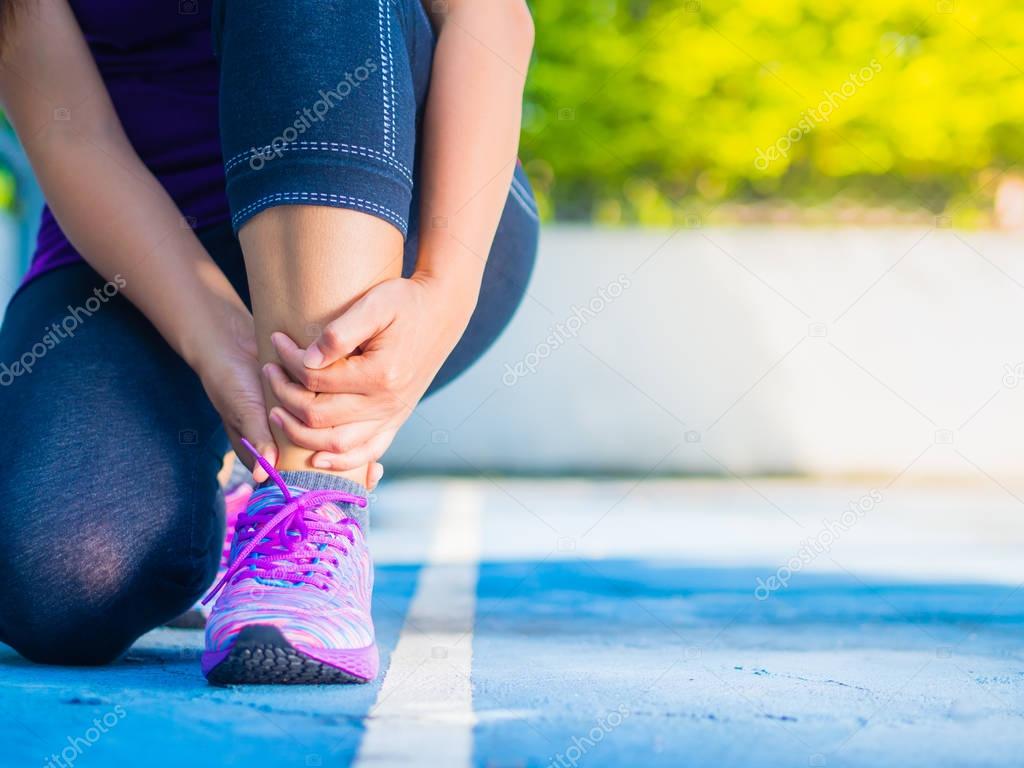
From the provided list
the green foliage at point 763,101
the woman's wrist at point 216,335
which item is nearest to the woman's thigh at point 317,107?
the woman's wrist at point 216,335

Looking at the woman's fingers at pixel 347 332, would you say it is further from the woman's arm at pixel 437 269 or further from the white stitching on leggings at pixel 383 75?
the white stitching on leggings at pixel 383 75

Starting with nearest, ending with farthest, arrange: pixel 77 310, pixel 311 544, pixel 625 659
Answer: pixel 311 544
pixel 625 659
pixel 77 310

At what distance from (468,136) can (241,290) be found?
33cm

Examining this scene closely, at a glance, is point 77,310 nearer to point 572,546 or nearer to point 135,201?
point 135,201

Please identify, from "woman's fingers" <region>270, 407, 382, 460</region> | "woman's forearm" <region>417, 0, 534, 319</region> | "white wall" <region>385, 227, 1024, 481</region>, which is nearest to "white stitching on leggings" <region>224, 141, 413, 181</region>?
"woman's forearm" <region>417, 0, 534, 319</region>

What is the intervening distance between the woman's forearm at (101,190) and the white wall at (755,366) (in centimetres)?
441

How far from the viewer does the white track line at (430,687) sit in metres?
0.82

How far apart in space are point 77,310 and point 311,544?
20.6 inches

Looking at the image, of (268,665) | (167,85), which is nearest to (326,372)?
(268,665)

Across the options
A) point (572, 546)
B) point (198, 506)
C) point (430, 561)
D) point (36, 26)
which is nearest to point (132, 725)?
point (198, 506)

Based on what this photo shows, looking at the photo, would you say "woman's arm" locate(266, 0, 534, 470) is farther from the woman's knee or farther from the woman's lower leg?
the woman's knee

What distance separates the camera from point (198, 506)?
1337mm

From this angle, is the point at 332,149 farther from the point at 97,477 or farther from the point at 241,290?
the point at 97,477

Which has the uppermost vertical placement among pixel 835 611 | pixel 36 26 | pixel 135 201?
pixel 36 26
